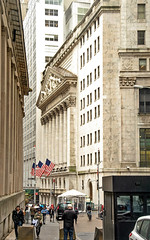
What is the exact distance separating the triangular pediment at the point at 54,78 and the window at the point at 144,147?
23.7 m

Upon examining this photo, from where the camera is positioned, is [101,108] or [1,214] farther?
[101,108]

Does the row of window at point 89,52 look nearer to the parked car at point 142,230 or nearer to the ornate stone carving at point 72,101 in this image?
the ornate stone carving at point 72,101

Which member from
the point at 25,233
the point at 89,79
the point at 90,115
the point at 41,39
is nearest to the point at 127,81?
the point at 90,115

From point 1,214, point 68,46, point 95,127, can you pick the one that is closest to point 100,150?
point 95,127

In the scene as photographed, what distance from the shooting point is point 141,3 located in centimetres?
7912

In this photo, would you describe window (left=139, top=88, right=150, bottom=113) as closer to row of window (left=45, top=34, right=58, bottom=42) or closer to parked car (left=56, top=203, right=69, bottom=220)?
parked car (left=56, top=203, right=69, bottom=220)

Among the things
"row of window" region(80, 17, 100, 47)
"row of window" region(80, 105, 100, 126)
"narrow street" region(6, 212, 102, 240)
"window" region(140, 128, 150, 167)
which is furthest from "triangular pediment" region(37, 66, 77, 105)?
"narrow street" region(6, 212, 102, 240)

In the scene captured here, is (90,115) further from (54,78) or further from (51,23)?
(51,23)

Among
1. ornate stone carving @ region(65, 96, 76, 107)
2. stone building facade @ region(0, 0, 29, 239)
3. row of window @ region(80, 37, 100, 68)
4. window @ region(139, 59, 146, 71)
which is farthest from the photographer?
ornate stone carving @ region(65, 96, 76, 107)

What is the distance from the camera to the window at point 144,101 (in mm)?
76188

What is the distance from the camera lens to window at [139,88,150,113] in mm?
76188

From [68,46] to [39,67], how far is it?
3636cm

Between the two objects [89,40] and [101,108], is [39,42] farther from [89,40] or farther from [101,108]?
[101,108]

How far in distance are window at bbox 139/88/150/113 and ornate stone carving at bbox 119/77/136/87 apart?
165 cm
